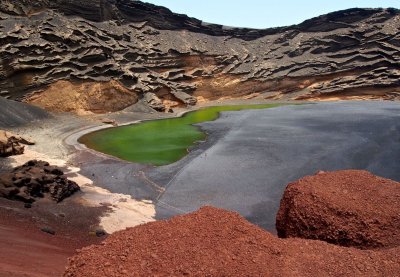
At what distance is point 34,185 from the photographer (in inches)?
655

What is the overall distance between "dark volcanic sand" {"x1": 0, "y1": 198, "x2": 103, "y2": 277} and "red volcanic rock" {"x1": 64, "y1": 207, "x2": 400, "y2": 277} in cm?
219

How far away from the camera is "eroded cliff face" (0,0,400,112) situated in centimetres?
4384

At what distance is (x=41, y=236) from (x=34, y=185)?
18.4 ft

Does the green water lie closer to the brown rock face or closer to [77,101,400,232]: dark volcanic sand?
[77,101,400,232]: dark volcanic sand

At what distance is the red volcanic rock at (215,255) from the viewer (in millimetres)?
5426

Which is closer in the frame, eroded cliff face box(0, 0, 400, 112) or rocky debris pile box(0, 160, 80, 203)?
rocky debris pile box(0, 160, 80, 203)

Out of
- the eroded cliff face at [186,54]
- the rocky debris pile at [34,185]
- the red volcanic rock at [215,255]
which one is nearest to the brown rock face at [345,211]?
the red volcanic rock at [215,255]

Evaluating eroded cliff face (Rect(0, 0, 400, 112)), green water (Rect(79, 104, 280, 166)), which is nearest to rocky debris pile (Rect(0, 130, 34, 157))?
green water (Rect(79, 104, 280, 166))

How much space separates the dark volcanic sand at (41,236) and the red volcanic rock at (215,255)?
2.19 meters

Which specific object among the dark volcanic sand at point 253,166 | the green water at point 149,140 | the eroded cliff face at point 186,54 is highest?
the eroded cliff face at point 186,54

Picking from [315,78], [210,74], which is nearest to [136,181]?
[210,74]

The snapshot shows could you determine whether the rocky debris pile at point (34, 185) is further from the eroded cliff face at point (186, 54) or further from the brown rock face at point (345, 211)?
the eroded cliff face at point (186, 54)

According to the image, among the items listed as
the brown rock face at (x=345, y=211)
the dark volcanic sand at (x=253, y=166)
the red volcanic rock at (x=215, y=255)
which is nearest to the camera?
the red volcanic rock at (x=215, y=255)

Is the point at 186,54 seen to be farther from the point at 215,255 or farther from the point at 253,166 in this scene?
the point at 215,255
